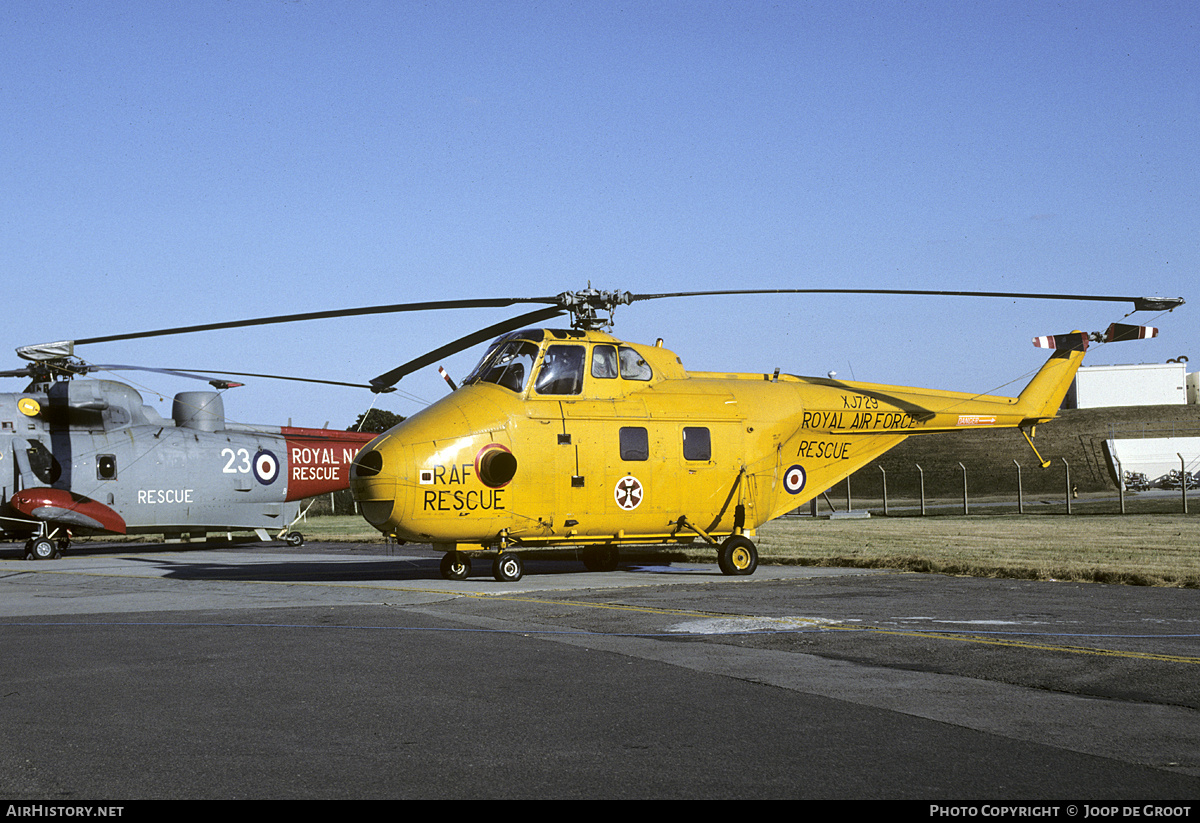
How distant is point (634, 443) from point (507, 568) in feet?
9.24

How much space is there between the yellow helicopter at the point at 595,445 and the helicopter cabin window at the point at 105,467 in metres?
10.6

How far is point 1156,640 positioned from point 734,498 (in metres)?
9.09

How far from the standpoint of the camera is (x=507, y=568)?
51.3 feet

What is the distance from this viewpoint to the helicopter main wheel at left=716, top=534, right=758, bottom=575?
16969 mm

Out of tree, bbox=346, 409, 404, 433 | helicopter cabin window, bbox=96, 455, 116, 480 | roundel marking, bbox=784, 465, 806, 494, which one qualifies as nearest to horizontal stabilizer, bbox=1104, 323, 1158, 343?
roundel marking, bbox=784, 465, 806, 494

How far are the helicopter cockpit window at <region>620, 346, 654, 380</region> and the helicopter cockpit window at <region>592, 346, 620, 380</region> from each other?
0.18 meters

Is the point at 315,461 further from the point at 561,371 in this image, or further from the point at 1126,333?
the point at 1126,333

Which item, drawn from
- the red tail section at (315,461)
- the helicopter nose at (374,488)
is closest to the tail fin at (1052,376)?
the helicopter nose at (374,488)

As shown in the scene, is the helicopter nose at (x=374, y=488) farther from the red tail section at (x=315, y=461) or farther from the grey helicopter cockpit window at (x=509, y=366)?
the red tail section at (x=315, y=461)

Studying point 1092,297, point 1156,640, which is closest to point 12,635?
point 1156,640

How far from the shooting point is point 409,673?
782cm

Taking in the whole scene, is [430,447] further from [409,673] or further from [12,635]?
[409,673]

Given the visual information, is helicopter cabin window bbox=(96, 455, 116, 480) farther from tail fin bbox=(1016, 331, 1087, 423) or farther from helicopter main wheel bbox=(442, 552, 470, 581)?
tail fin bbox=(1016, 331, 1087, 423)
